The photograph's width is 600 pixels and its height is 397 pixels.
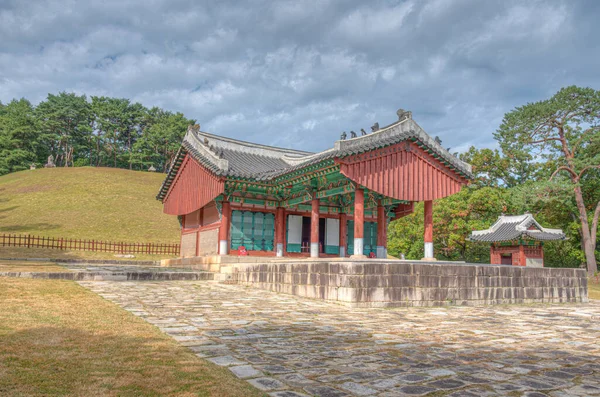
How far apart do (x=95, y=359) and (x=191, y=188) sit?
1905 cm

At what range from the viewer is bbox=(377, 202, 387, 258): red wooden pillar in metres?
23.0

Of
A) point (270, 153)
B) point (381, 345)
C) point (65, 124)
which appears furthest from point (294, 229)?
point (65, 124)

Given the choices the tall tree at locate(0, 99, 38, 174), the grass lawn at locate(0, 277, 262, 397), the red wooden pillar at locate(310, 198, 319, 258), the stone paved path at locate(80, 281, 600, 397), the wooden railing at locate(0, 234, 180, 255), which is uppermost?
the tall tree at locate(0, 99, 38, 174)

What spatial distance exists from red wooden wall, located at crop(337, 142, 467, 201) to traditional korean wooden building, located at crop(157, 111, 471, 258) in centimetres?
4

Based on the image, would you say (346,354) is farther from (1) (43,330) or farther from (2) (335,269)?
(2) (335,269)

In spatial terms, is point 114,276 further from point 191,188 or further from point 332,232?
point 332,232

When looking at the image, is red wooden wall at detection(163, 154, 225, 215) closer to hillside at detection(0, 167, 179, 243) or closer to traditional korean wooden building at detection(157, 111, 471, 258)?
traditional korean wooden building at detection(157, 111, 471, 258)

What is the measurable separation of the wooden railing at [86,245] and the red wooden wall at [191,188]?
26.9ft

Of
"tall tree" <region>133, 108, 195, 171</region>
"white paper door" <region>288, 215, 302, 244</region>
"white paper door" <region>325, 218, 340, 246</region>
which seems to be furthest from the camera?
"tall tree" <region>133, 108, 195, 171</region>

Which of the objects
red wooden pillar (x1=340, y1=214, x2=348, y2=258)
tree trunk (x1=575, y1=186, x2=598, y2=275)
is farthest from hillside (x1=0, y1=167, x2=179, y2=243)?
tree trunk (x1=575, y1=186, x2=598, y2=275)

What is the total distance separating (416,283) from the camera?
38.8 feet

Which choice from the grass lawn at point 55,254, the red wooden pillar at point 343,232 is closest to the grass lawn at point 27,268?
the grass lawn at point 55,254

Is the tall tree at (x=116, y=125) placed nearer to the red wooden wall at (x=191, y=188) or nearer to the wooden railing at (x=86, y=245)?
the wooden railing at (x=86, y=245)

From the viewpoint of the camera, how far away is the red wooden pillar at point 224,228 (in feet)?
68.5
